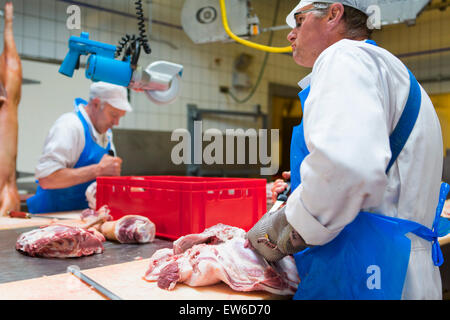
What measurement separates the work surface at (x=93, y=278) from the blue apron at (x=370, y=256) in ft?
0.60

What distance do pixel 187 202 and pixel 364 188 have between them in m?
1.04

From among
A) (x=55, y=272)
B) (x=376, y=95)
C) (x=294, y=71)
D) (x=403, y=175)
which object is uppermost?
(x=294, y=71)

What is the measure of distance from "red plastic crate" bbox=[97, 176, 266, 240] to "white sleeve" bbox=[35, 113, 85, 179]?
88 centimetres

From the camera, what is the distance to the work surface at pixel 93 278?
1116 millimetres

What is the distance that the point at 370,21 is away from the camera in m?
1.25

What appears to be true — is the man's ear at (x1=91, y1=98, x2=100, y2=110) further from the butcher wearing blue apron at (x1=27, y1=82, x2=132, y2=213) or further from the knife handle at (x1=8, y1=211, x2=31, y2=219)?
the knife handle at (x1=8, y1=211, x2=31, y2=219)

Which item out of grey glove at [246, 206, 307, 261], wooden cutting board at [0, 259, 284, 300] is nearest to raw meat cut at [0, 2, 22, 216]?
wooden cutting board at [0, 259, 284, 300]

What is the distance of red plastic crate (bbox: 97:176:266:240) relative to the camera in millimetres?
1762

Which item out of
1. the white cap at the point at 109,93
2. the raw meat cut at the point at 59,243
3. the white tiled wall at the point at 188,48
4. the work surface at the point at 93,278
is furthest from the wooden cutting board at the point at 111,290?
the white tiled wall at the point at 188,48

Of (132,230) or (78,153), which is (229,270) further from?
(78,153)

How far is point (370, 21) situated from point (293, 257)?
0.78 m

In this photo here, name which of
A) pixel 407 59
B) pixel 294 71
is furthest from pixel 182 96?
pixel 407 59

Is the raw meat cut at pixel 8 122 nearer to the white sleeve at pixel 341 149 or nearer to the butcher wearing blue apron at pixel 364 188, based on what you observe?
the butcher wearing blue apron at pixel 364 188
